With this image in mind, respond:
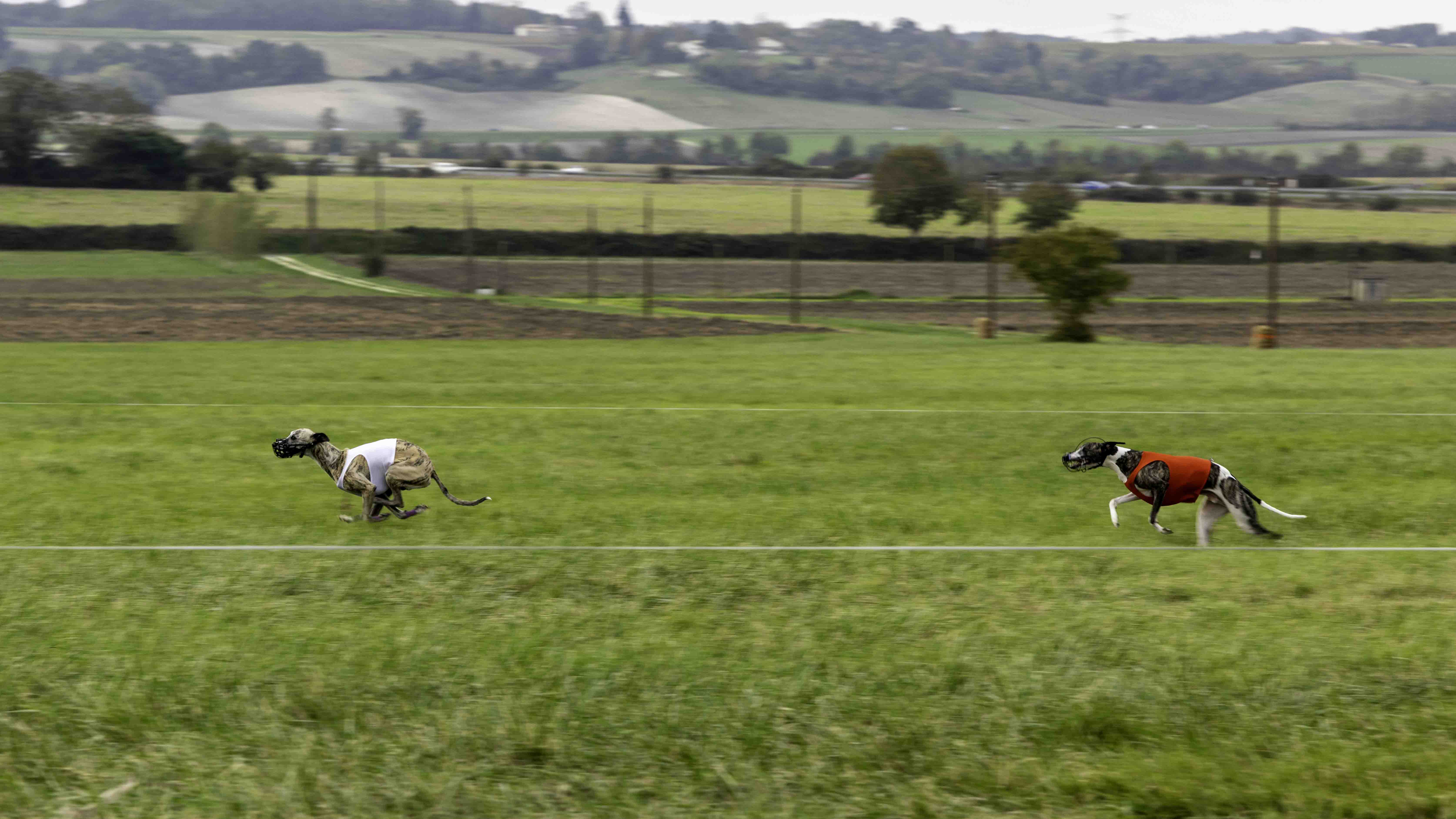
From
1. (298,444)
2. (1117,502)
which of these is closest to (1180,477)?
(1117,502)

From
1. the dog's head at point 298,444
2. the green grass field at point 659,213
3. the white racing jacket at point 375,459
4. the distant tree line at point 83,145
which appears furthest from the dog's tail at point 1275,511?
the distant tree line at point 83,145

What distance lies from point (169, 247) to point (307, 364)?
41.3m

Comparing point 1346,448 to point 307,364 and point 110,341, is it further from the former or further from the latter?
point 110,341

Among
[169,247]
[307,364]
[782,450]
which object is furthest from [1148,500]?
[169,247]

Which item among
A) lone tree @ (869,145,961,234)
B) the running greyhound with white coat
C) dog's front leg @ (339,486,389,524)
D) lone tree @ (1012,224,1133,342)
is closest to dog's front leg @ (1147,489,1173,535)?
the running greyhound with white coat

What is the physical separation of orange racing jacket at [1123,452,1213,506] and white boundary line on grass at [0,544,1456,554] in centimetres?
41

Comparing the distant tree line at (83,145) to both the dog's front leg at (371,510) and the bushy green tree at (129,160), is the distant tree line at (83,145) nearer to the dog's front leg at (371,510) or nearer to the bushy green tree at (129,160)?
the bushy green tree at (129,160)

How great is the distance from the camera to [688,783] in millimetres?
5098

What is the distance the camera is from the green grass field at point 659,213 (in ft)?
225

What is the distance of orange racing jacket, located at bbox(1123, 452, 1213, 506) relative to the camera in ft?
26.6

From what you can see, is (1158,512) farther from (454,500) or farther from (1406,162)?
(1406,162)

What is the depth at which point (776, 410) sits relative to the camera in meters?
16.2

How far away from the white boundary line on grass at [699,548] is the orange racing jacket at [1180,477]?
0.41 m

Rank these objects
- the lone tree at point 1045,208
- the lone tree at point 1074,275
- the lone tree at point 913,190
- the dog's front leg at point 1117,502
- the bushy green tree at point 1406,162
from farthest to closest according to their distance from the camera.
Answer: the bushy green tree at point 1406,162, the lone tree at point 1045,208, the lone tree at point 913,190, the lone tree at point 1074,275, the dog's front leg at point 1117,502
